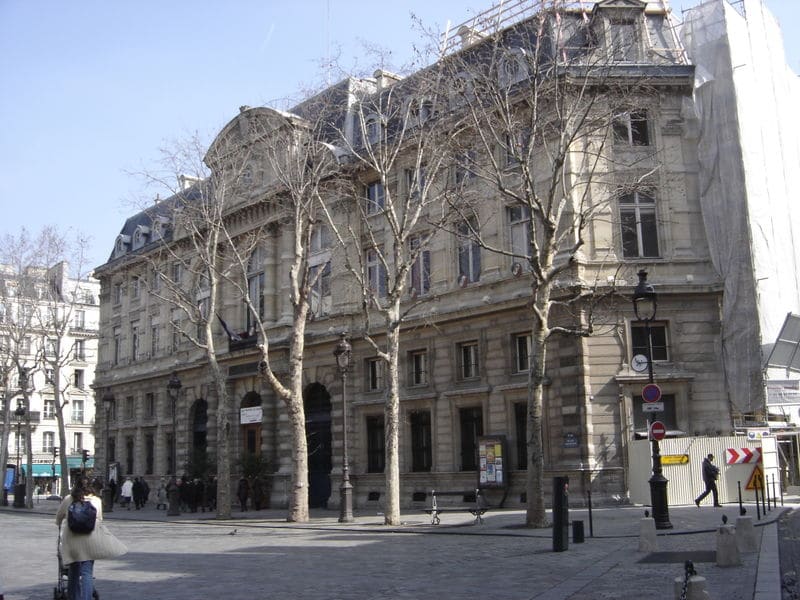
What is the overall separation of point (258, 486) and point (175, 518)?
12.0 feet

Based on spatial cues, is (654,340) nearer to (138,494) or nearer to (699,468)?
(699,468)

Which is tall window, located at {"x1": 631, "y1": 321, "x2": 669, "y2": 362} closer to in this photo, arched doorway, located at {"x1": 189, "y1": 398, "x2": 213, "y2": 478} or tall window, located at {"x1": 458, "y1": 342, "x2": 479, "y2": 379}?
tall window, located at {"x1": 458, "y1": 342, "x2": 479, "y2": 379}

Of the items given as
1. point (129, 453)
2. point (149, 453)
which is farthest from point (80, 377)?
point (149, 453)

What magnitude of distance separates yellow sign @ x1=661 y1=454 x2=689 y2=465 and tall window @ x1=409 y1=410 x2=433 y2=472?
9.02 meters

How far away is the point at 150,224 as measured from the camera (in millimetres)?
52000

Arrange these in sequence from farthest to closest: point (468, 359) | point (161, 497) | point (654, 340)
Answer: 1. point (161, 497)
2. point (468, 359)
3. point (654, 340)

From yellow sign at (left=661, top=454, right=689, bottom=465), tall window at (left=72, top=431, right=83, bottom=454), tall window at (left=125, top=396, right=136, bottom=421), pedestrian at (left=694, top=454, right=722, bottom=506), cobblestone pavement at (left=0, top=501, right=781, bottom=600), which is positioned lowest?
cobblestone pavement at (left=0, top=501, right=781, bottom=600)

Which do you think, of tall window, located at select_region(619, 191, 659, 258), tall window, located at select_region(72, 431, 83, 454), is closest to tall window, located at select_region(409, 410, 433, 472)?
tall window, located at select_region(619, 191, 659, 258)

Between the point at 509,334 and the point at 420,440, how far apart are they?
566cm

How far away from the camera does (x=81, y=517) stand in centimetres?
930

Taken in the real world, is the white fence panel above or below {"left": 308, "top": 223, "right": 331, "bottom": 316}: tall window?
below

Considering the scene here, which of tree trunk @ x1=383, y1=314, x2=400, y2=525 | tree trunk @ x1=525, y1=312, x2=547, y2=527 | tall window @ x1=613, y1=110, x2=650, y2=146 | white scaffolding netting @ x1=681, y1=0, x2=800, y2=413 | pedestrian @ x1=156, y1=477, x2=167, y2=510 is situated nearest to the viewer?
tree trunk @ x1=525, y1=312, x2=547, y2=527

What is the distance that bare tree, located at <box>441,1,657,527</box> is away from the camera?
763 inches

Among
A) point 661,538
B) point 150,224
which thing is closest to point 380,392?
point 661,538
